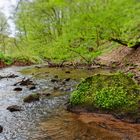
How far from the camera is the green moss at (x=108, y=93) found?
39.2 ft

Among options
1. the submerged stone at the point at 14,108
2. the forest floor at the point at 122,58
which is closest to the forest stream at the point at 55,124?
the submerged stone at the point at 14,108

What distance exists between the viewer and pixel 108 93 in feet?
41.0

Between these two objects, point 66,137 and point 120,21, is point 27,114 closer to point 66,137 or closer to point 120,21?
point 66,137

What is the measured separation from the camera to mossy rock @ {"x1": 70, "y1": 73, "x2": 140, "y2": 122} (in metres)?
11.8

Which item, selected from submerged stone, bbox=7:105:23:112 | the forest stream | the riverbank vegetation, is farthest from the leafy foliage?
submerged stone, bbox=7:105:23:112

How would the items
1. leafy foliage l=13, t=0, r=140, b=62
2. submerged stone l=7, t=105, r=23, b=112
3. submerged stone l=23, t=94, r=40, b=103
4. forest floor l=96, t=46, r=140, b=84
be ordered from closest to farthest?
submerged stone l=7, t=105, r=23, b=112, submerged stone l=23, t=94, r=40, b=103, leafy foliage l=13, t=0, r=140, b=62, forest floor l=96, t=46, r=140, b=84

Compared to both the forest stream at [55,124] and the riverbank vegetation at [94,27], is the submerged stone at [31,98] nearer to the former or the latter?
the forest stream at [55,124]

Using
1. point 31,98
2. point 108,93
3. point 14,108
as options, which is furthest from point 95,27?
point 14,108

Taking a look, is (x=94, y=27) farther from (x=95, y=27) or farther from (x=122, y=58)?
(x=122, y=58)

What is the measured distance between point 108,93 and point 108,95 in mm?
103

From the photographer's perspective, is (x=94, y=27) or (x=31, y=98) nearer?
(x=31, y=98)

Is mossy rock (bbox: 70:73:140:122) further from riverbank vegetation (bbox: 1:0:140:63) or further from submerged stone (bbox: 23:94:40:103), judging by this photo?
riverbank vegetation (bbox: 1:0:140:63)

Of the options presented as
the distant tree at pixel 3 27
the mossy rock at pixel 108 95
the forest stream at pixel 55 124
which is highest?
the distant tree at pixel 3 27

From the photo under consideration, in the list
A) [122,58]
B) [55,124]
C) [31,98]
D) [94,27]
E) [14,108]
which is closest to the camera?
[55,124]
